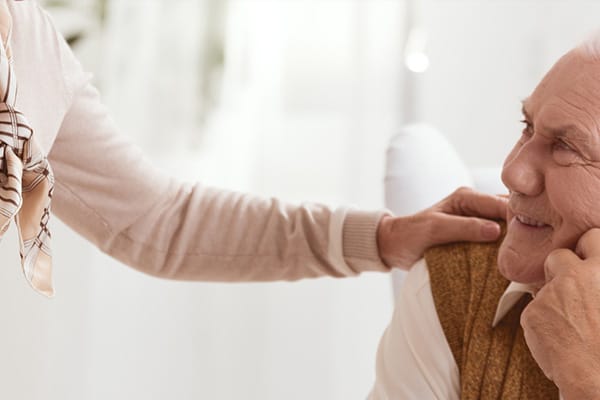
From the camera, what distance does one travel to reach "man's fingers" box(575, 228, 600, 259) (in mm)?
1085

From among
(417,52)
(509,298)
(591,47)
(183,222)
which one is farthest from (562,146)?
(417,52)

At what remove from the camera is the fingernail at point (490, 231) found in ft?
4.47

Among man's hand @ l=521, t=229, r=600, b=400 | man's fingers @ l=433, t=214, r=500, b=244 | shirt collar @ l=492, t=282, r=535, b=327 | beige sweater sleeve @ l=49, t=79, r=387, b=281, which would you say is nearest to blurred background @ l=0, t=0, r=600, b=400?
beige sweater sleeve @ l=49, t=79, r=387, b=281

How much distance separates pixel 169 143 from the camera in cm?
281

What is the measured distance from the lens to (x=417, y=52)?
2.87 meters

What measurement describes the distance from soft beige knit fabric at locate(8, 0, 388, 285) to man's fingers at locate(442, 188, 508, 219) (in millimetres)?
137

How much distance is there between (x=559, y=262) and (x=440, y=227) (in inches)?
12.7

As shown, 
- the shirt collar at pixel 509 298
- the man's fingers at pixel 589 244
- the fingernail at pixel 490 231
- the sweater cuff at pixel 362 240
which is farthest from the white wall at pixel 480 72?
the man's fingers at pixel 589 244

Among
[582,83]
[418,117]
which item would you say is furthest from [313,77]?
[582,83]

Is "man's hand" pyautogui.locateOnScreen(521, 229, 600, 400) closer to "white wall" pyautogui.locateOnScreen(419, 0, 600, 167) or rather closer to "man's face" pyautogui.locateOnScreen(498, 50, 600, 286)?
"man's face" pyautogui.locateOnScreen(498, 50, 600, 286)

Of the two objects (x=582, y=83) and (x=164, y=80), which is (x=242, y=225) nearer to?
(x=582, y=83)

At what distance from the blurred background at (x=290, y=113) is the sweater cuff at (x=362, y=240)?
1276 mm

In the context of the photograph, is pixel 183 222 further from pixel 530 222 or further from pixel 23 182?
pixel 530 222

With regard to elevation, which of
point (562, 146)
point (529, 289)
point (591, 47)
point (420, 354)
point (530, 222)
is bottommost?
point (420, 354)
